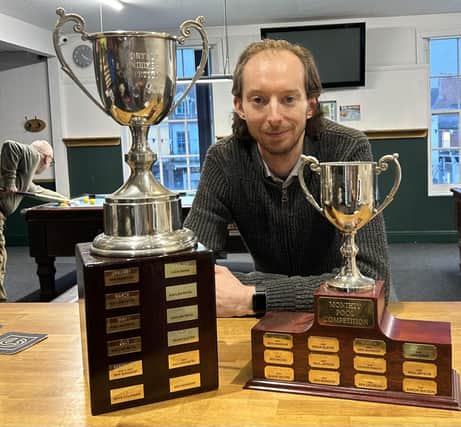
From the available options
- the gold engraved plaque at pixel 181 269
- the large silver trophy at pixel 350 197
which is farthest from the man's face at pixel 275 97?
the gold engraved plaque at pixel 181 269

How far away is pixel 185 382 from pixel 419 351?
0.40 metres

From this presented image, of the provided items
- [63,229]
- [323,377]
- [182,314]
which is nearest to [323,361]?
[323,377]

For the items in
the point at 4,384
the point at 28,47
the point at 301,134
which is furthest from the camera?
the point at 28,47

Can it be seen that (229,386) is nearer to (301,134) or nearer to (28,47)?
(301,134)

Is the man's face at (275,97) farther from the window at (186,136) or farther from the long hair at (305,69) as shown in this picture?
the window at (186,136)

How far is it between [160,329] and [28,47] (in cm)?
631

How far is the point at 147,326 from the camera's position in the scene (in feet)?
3.17

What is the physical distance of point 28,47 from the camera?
6527mm

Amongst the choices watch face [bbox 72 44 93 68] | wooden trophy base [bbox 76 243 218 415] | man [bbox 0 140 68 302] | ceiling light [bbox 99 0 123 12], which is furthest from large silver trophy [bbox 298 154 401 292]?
watch face [bbox 72 44 93 68]

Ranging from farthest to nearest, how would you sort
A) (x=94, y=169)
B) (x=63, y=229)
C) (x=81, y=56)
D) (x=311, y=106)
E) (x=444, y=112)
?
(x=94, y=169), (x=81, y=56), (x=444, y=112), (x=63, y=229), (x=311, y=106)

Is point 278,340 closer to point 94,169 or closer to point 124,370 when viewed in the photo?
point 124,370

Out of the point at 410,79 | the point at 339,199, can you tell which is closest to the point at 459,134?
the point at 410,79

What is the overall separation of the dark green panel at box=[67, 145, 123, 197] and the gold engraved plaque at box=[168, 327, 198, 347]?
653cm

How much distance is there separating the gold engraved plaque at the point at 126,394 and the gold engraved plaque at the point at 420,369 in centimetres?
44
